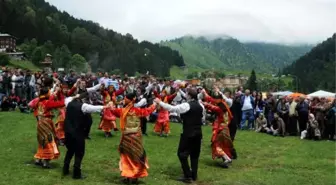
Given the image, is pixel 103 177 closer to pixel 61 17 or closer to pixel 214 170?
pixel 214 170

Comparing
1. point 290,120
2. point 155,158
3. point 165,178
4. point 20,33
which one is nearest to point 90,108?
point 165,178

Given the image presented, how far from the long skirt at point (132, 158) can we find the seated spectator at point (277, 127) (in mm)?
14144

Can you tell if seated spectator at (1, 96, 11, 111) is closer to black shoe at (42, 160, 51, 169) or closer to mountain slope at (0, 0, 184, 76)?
black shoe at (42, 160, 51, 169)

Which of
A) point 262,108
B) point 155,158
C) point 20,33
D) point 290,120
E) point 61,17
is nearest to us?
point 155,158

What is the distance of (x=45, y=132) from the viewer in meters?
13.5

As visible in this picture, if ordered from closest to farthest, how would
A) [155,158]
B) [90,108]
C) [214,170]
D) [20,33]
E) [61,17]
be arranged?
[90,108]
[214,170]
[155,158]
[20,33]
[61,17]

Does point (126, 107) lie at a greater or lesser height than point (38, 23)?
lesser

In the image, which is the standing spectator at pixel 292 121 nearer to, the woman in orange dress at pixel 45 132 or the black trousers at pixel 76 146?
the woman in orange dress at pixel 45 132

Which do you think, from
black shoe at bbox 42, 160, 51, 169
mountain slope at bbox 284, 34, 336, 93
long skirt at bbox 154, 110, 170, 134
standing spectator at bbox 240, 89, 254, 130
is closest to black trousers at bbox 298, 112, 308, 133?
standing spectator at bbox 240, 89, 254, 130

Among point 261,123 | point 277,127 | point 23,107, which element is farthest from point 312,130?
point 23,107

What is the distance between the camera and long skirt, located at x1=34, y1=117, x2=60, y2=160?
527 inches

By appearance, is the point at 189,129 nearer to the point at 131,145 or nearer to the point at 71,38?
the point at 131,145

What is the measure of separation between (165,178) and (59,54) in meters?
99.3

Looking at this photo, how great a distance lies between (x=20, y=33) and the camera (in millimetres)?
118625
